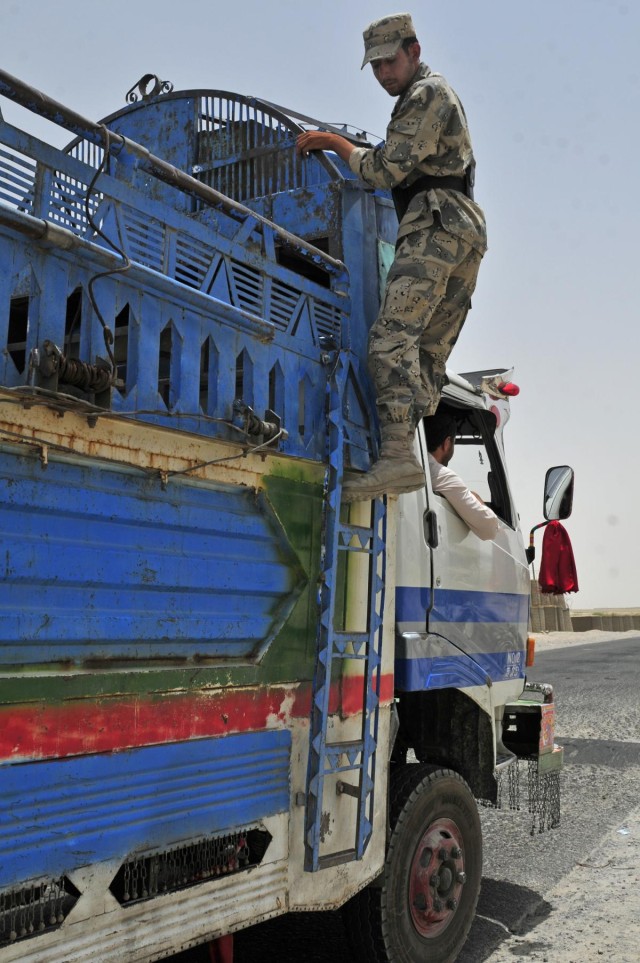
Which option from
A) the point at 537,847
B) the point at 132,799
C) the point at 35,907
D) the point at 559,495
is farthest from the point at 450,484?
the point at 537,847

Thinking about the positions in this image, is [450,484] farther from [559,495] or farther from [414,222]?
[414,222]

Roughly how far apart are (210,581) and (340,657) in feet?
2.41

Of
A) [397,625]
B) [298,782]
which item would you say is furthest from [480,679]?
[298,782]

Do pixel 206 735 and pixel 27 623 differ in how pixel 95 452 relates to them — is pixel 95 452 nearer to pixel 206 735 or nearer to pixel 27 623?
pixel 27 623

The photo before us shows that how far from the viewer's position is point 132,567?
271 centimetres

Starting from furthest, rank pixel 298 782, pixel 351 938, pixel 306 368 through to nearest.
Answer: pixel 351 938 → pixel 306 368 → pixel 298 782

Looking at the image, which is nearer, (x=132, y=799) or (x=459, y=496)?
(x=132, y=799)

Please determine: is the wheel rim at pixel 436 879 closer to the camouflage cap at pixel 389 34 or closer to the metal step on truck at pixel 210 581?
the metal step on truck at pixel 210 581

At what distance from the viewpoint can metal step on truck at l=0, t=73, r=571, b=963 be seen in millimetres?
2453

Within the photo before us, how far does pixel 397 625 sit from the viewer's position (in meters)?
3.98

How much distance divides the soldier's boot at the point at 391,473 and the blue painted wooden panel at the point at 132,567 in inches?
17.2

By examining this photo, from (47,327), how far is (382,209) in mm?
2120

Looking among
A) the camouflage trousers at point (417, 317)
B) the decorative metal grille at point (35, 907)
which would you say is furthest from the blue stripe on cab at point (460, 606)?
the decorative metal grille at point (35, 907)

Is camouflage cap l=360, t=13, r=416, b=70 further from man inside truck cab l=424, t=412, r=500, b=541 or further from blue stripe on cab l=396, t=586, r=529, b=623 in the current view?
blue stripe on cab l=396, t=586, r=529, b=623
